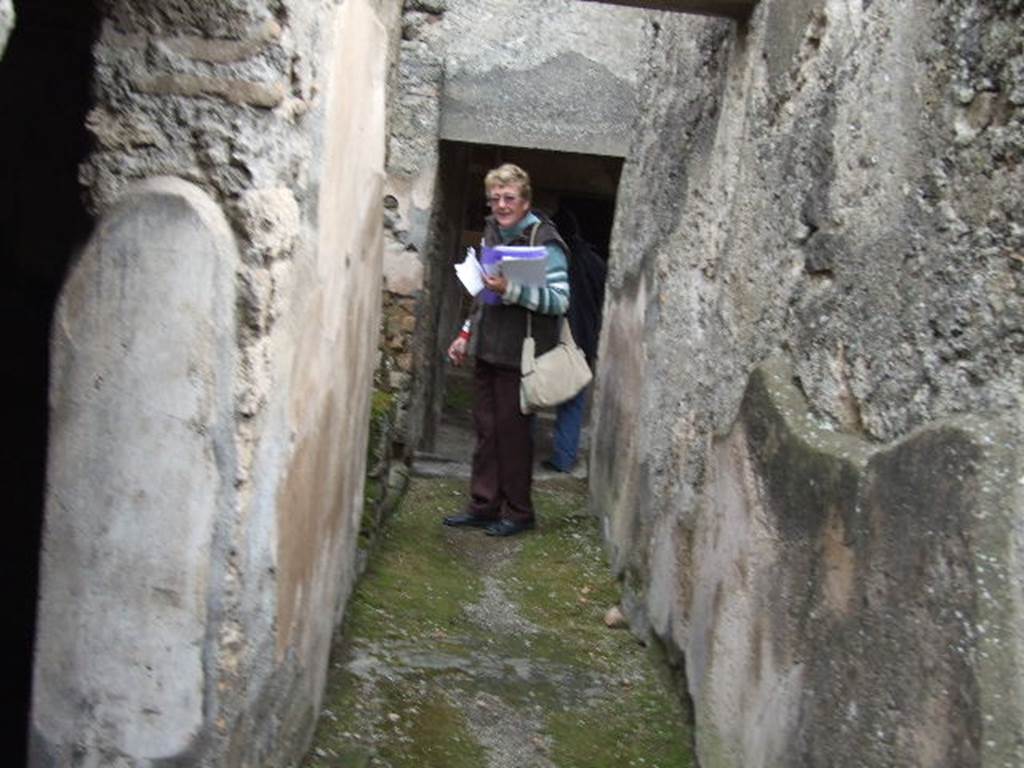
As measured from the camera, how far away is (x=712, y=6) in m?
3.65

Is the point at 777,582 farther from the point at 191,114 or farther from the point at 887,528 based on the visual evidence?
the point at 191,114

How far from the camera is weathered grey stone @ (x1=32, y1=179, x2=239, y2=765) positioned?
2.06m

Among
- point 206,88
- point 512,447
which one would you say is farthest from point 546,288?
point 206,88

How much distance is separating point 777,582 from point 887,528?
0.60 metres

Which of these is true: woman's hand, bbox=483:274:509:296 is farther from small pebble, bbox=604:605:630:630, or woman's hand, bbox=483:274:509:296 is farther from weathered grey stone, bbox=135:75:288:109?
weathered grey stone, bbox=135:75:288:109

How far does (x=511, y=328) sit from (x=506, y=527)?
0.84 metres

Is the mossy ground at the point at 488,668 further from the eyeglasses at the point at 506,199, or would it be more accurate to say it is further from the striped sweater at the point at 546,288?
the eyeglasses at the point at 506,199

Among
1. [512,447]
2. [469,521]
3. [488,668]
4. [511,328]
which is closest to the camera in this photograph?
[488,668]

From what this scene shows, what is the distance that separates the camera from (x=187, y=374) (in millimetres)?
2084

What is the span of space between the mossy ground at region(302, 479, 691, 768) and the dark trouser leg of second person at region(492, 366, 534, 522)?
0.16 m

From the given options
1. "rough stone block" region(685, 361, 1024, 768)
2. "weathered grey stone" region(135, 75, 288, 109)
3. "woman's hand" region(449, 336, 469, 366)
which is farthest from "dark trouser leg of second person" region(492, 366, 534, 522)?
"weathered grey stone" region(135, 75, 288, 109)

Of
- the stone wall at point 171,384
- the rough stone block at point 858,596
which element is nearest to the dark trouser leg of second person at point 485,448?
the rough stone block at point 858,596

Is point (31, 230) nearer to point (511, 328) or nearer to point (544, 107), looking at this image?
point (511, 328)

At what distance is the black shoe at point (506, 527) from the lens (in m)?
5.29
